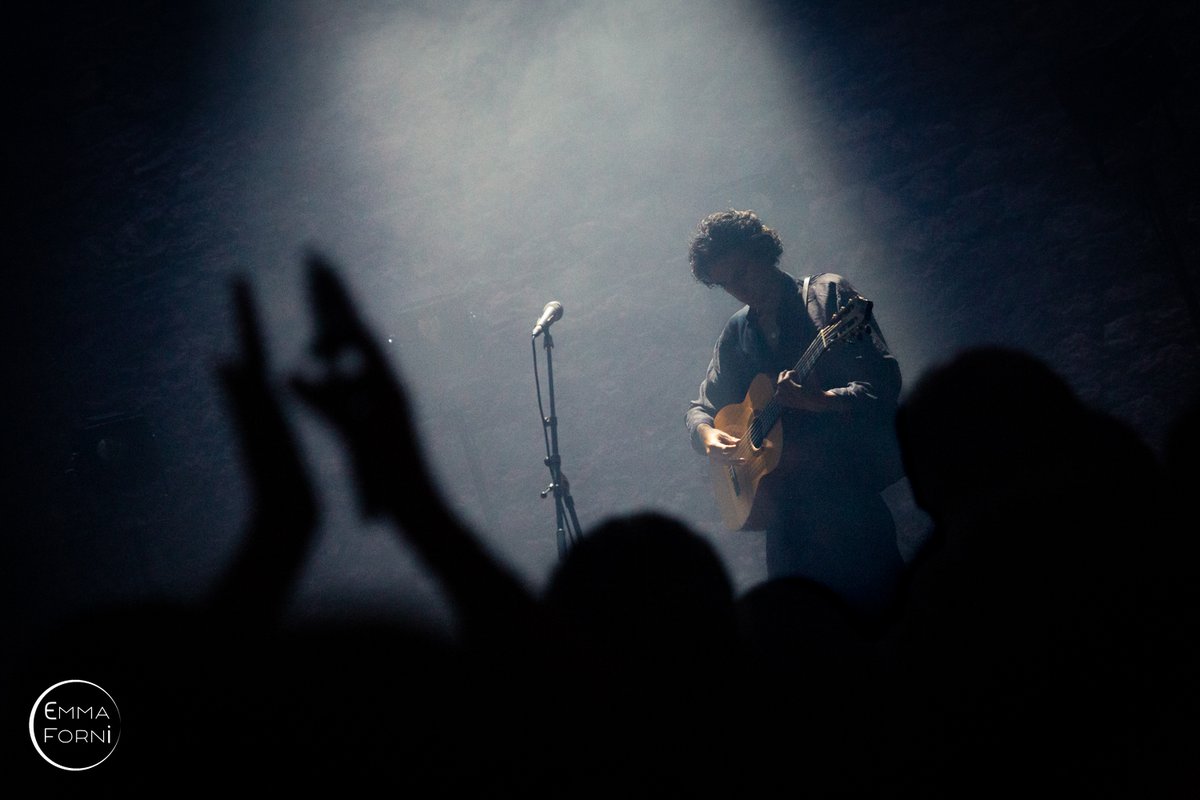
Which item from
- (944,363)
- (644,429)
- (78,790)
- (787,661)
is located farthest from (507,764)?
(944,363)

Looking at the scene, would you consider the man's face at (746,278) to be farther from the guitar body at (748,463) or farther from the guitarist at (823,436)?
the guitar body at (748,463)

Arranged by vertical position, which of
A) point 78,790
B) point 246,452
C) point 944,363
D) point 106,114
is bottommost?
point 78,790

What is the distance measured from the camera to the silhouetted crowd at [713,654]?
1.87 metres

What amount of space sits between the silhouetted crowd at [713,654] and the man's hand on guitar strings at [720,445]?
19.5 inches

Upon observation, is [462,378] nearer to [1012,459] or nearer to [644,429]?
[644,429]

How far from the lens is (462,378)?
4176 millimetres

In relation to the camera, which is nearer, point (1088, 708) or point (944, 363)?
point (1088, 708)

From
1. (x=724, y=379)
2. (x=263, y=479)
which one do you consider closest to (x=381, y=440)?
(x=263, y=479)

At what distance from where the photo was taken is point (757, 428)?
2273mm

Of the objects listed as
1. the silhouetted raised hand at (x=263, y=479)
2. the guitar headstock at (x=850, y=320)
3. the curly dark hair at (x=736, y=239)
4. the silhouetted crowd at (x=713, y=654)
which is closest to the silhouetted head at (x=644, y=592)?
the silhouetted crowd at (x=713, y=654)

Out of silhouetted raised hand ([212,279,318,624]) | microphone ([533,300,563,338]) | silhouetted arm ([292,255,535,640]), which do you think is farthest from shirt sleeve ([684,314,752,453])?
silhouetted raised hand ([212,279,318,624])

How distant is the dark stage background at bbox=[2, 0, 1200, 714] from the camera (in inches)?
134

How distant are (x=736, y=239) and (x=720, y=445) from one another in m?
0.80

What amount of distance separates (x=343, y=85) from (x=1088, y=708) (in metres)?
5.20
